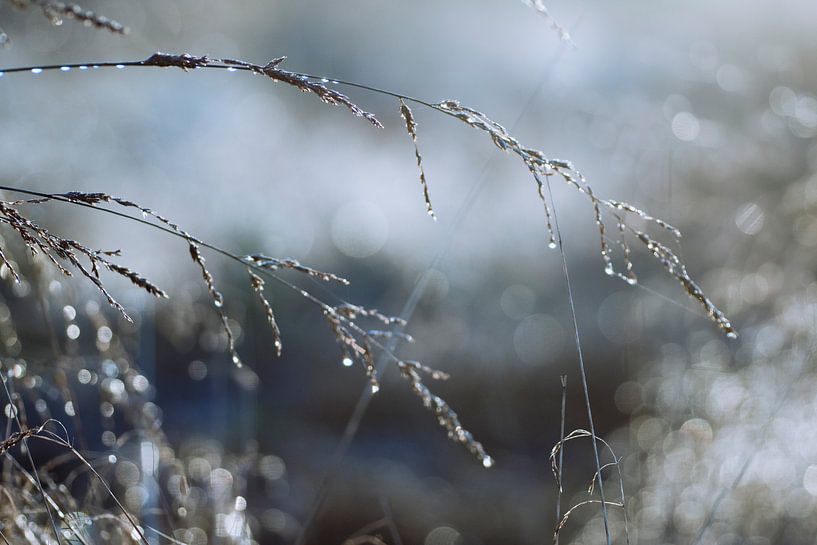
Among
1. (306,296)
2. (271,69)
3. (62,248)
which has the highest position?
(271,69)

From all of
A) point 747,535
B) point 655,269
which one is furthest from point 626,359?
point 747,535

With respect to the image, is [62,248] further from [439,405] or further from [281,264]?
[439,405]

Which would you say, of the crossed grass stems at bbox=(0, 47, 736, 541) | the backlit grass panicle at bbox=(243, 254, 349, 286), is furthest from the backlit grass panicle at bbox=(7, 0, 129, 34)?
the backlit grass panicle at bbox=(243, 254, 349, 286)

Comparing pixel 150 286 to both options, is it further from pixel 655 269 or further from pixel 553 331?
pixel 553 331

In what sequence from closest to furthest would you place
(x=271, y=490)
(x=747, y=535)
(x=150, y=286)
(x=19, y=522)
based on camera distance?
(x=150, y=286)
(x=19, y=522)
(x=747, y=535)
(x=271, y=490)

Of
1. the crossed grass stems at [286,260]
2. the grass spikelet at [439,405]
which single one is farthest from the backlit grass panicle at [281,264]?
the grass spikelet at [439,405]

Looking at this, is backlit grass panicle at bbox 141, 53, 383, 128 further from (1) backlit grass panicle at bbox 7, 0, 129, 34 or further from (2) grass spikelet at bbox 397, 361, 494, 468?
(2) grass spikelet at bbox 397, 361, 494, 468

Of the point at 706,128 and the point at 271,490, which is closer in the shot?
the point at 271,490

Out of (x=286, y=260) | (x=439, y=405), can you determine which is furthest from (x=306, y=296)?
(x=439, y=405)
